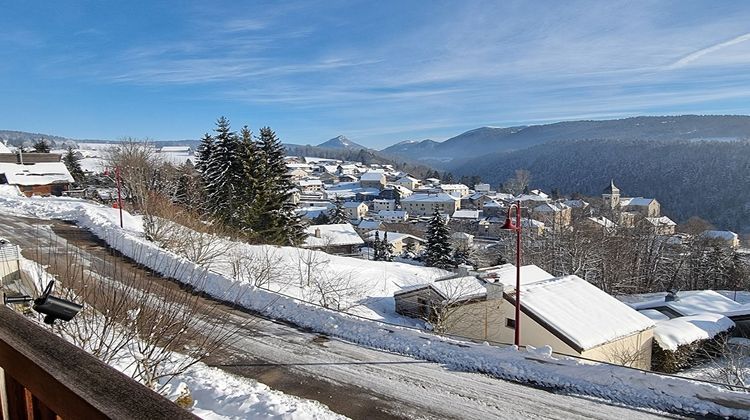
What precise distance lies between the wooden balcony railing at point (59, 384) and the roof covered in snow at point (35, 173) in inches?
2047

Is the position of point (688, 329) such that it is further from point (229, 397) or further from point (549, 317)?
point (229, 397)

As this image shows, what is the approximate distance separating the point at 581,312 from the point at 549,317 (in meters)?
2.10

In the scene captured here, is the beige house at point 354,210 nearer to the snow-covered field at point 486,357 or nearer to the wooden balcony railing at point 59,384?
the snow-covered field at point 486,357

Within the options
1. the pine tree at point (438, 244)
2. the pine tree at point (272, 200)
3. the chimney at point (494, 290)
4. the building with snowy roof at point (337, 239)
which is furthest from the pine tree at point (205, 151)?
the chimney at point (494, 290)

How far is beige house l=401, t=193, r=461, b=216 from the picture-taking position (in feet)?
372

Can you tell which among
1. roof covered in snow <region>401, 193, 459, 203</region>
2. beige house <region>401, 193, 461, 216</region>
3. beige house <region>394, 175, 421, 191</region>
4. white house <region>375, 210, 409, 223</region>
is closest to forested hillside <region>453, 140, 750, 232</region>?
beige house <region>394, 175, 421, 191</region>

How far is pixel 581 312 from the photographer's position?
58.0 ft

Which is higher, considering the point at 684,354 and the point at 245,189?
the point at 245,189

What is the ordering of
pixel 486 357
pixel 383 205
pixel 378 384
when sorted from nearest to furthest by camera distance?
pixel 378 384
pixel 486 357
pixel 383 205

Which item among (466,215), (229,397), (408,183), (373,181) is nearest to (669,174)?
(466,215)

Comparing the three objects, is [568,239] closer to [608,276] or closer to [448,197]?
[608,276]

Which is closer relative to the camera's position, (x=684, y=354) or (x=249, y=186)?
(x=684, y=354)

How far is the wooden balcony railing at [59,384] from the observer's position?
130 cm

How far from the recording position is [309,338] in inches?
476
